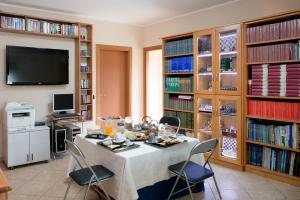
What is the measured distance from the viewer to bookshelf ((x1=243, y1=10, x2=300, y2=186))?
10.8 ft

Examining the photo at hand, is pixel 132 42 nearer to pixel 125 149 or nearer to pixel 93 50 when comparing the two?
pixel 93 50

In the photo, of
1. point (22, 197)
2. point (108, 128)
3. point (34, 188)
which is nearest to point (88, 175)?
point (108, 128)

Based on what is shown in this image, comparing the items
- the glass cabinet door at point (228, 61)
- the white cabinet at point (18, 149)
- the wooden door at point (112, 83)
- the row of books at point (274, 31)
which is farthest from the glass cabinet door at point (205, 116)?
the white cabinet at point (18, 149)

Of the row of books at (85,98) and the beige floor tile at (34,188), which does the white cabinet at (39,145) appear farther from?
the row of books at (85,98)

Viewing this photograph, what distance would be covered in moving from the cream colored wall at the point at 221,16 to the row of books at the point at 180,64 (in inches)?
28.6

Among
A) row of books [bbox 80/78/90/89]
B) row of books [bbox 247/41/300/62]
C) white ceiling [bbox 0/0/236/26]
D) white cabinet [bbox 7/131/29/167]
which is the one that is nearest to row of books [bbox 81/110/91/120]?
row of books [bbox 80/78/90/89]

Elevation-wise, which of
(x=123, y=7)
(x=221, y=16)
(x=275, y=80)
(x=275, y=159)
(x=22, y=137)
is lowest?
(x=275, y=159)

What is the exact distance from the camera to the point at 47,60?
4719 mm

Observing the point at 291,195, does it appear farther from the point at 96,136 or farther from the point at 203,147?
the point at 96,136

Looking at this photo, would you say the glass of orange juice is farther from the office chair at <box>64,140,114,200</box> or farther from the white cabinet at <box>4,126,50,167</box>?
the white cabinet at <box>4,126,50,167</box>

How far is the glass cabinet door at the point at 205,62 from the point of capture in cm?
416

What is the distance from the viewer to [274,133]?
11.5 feet

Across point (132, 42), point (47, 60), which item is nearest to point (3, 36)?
point (47, 60)

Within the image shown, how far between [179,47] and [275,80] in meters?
1.88
